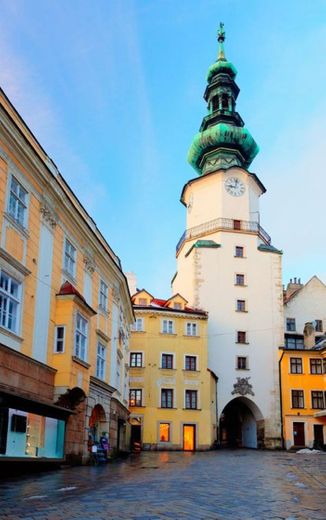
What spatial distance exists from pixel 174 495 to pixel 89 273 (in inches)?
591

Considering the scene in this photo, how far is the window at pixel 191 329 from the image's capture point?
152ft

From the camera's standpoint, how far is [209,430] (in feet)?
146

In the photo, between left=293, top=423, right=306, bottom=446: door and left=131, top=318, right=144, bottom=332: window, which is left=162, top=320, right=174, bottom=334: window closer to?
left=131, top=318, right=144, bottom=332: window

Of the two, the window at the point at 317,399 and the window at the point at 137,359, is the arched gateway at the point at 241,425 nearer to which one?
the window at the point at 317,399

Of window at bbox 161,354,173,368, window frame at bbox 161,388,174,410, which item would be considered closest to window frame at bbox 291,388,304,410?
Result: window frame at bbox 161,388,174,410

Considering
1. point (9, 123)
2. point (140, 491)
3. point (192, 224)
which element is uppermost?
point (192, 224)

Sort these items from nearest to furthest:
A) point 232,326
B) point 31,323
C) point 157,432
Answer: point 31,323 < point 157,432 < point 232,326

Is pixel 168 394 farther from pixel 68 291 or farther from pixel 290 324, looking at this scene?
pixel 68 291

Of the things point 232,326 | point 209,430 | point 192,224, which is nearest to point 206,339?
point 232,326

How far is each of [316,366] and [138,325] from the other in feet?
49.8

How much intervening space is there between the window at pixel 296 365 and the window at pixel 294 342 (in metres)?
4.15

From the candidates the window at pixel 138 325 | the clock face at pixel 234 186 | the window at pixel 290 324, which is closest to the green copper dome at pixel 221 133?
the clock face at pixel 234 186

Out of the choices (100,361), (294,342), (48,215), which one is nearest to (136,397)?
(294,342)

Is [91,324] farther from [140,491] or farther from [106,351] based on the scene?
[140,491]
